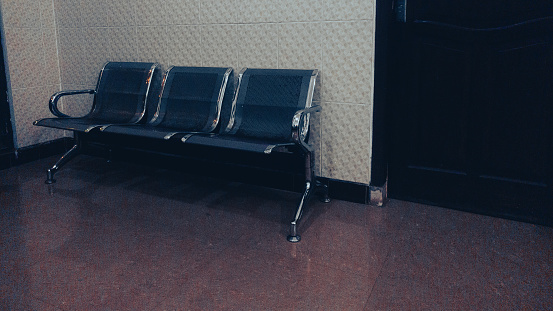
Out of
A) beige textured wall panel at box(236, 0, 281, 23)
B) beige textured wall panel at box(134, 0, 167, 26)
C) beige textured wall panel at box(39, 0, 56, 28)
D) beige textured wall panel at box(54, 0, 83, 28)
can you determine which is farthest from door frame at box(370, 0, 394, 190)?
beige textured wall panel at box(39, 0, 56, 28)

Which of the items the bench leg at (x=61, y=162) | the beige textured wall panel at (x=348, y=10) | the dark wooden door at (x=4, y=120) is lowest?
the bench leg at (x=61, y=162)

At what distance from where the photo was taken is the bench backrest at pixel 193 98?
3182 mm

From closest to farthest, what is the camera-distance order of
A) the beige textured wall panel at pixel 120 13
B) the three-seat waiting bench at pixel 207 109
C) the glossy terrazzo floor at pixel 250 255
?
1. the glossy terrazzo floor at pixel 250 255
2. the three-seat waiting bench at pixel 207 109
3. the beige textured wall panel at pixel 120 13

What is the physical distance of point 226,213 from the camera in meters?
2.88

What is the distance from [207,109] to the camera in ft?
10.5

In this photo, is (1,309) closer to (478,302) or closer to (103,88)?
(478,302)

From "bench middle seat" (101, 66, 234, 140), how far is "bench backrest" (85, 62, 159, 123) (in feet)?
0.60

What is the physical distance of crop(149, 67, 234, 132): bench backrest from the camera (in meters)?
3.18

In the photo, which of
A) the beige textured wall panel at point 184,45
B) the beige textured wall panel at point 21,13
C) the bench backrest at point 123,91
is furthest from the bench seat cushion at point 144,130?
the beige textured wall panel at point 21,13

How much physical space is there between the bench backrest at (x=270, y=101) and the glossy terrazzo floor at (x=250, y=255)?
488 mm

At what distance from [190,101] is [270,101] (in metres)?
0.65

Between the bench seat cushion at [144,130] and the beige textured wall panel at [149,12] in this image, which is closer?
the bench seat cushion at [144,130]

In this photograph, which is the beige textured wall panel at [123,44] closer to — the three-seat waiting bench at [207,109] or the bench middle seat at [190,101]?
the three-seat waiting bench at [207,109]

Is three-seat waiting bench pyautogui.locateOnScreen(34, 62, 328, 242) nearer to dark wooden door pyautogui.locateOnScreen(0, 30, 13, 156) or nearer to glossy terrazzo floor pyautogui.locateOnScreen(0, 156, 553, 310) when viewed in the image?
glossy terrazzo floor pyautogui.locateOnScreen(0, 156, 553, 310)
